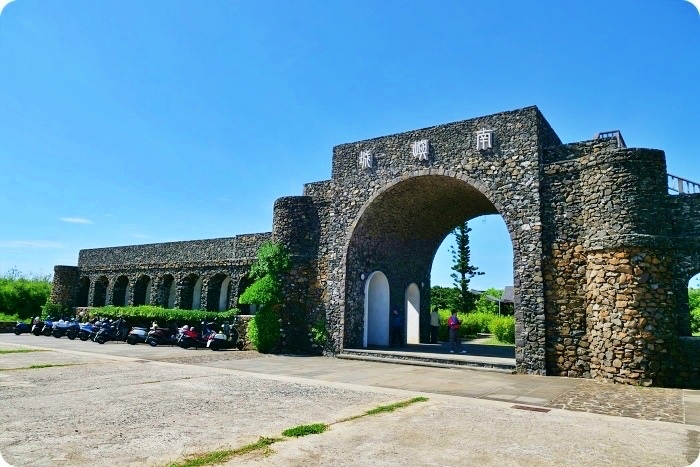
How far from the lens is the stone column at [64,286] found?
27.0 m

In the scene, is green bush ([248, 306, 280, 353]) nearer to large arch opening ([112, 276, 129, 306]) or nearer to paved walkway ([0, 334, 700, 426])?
paved walkway ([0, 334, 700, 426])

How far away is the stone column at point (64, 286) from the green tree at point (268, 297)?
58.4 feet

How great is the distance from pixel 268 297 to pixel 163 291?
12.1m

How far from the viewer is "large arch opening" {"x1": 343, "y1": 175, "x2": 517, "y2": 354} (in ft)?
48.1

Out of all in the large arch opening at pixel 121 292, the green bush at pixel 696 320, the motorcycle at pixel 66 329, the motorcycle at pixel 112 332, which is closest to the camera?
the motorcycle at pixel 112 332

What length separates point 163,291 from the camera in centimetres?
2469

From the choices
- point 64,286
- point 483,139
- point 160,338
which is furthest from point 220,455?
point 64,286

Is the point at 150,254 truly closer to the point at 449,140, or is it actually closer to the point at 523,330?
the point at 449,140

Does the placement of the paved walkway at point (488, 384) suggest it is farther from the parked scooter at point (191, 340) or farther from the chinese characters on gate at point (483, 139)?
the chinese characters on gate at point (483, 139)

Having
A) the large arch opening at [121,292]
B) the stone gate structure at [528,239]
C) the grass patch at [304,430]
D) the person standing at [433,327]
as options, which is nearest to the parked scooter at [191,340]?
the stone gate structure at [528,239]

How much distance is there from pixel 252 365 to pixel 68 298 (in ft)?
68.7

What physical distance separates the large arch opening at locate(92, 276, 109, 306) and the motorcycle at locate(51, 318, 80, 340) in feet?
20.5

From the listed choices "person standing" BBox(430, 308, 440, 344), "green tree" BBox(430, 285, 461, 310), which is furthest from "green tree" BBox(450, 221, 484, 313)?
"person standing" BBox(430, 308, 440, 344)

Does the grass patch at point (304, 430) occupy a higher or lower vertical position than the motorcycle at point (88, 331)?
lower
